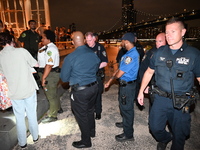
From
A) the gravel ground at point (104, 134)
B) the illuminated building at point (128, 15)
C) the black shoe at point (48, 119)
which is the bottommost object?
the gravel ground at point (104, 134)

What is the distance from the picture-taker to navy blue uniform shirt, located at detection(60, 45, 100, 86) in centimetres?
229

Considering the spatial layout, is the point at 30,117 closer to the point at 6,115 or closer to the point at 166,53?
the point at 6,115

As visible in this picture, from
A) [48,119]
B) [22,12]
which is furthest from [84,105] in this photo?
[22,12]

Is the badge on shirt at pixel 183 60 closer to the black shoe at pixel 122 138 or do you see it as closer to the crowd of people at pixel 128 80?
the crowd of people at pixel 128 80

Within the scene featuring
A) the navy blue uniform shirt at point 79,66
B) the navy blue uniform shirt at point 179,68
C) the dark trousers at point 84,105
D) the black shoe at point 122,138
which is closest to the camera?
the navy blue uniform shirt at point 179,68

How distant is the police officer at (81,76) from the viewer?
7.55 feet

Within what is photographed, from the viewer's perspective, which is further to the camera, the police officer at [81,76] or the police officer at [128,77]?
the police officer at [128,77]

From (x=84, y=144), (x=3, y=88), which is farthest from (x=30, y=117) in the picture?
(x=84, y=144)

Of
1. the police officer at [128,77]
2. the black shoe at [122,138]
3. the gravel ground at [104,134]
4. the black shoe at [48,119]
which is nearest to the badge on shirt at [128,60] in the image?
the police officer at [128,77]

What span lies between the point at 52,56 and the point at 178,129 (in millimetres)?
2572

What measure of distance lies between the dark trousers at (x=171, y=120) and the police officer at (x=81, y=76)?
1044mm

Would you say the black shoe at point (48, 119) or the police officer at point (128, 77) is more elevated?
the police officer at point (128, 77)

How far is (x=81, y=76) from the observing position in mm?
2387

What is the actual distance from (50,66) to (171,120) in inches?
94.5
